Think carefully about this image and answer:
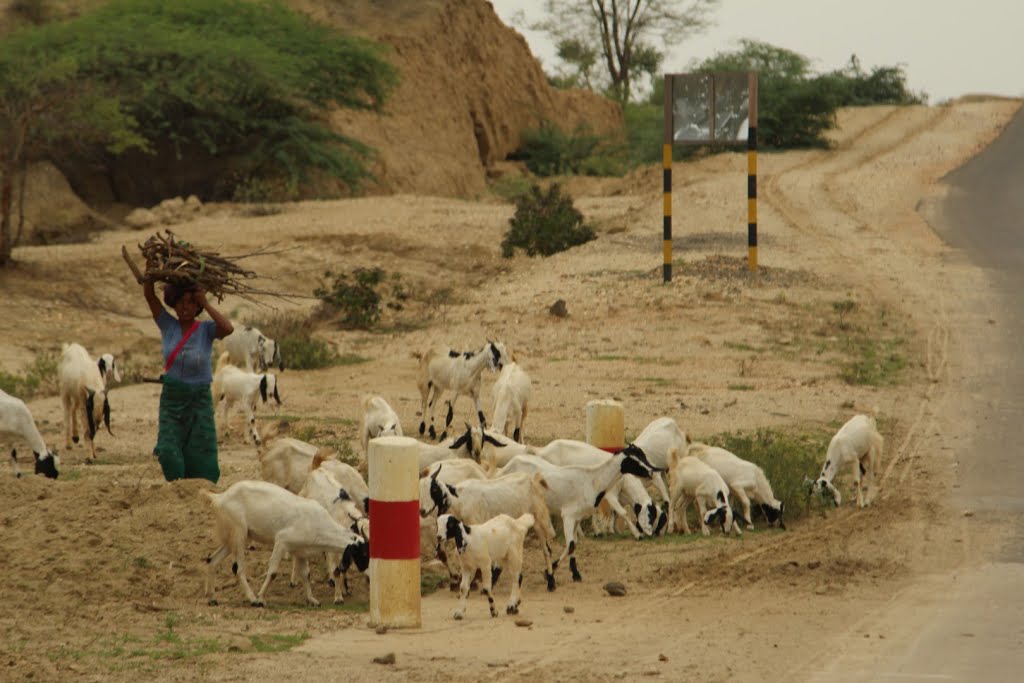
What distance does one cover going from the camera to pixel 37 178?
105 ft

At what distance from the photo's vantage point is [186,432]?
407 inches

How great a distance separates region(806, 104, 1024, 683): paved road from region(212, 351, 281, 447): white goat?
Result: 5917 millimetres

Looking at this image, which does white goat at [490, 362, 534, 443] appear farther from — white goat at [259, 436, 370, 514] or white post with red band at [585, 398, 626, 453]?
white goat at [259, 436, 370, 514]

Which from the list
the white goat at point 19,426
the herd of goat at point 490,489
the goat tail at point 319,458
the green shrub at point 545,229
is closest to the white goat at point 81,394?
the herd of goat at point 490,489

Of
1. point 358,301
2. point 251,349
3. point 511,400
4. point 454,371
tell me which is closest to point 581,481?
point 511,400

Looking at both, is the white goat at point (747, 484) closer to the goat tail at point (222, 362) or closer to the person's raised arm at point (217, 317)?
the person's raised arm at point (217, 317)

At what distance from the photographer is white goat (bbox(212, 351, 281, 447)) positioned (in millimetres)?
14484

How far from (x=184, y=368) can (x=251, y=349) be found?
22.1 ft

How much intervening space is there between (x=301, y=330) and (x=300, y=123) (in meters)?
15.0

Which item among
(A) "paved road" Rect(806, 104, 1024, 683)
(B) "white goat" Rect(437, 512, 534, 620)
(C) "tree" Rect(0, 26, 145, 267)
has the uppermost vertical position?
(C) "tree" Rect(0, 26, 145, 267)

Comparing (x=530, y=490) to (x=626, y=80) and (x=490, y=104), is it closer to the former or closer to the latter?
(x=490, y=104)

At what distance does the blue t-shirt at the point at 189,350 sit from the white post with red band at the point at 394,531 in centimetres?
228

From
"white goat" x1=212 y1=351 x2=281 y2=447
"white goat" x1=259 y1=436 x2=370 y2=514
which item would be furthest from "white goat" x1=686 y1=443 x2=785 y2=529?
"white goat" x1=212 y1=351 x2=281 y2=447

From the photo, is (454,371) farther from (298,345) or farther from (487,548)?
(487,548)
